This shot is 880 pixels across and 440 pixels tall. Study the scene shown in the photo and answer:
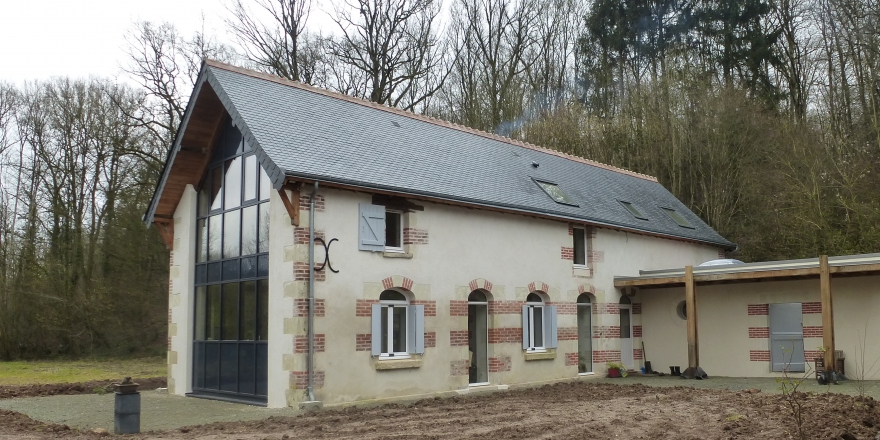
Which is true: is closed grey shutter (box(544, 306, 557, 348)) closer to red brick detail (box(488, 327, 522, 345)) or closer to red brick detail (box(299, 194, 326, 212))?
red brick detail (box(488, 327, 522, 345))

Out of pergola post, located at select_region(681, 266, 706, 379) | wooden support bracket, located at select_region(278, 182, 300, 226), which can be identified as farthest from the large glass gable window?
pergola post, located at select_region(681, 266, 706, 379)

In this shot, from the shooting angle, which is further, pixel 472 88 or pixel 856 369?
pixel 472 88

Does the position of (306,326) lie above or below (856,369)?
above

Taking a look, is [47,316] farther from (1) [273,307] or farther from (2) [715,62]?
(2) [715,62]

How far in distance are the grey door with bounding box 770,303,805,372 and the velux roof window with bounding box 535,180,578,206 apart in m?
5.24

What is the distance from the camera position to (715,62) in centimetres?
2820

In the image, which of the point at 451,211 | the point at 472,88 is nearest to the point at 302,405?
the point at 451,211

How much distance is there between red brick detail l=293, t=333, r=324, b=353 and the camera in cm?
1197

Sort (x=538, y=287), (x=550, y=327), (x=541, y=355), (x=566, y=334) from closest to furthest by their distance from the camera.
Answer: (x=541, y=355), (x=538, y=287), (x=550, y=327), (x=566, y=334)

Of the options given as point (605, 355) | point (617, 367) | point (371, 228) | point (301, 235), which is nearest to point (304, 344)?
point (301, 235)

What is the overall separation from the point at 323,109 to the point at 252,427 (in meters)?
7.37

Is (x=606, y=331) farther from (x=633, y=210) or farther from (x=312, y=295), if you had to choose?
(x=312, y=295)

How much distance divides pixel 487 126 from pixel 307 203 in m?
18.6

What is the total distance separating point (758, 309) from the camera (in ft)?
58.4
